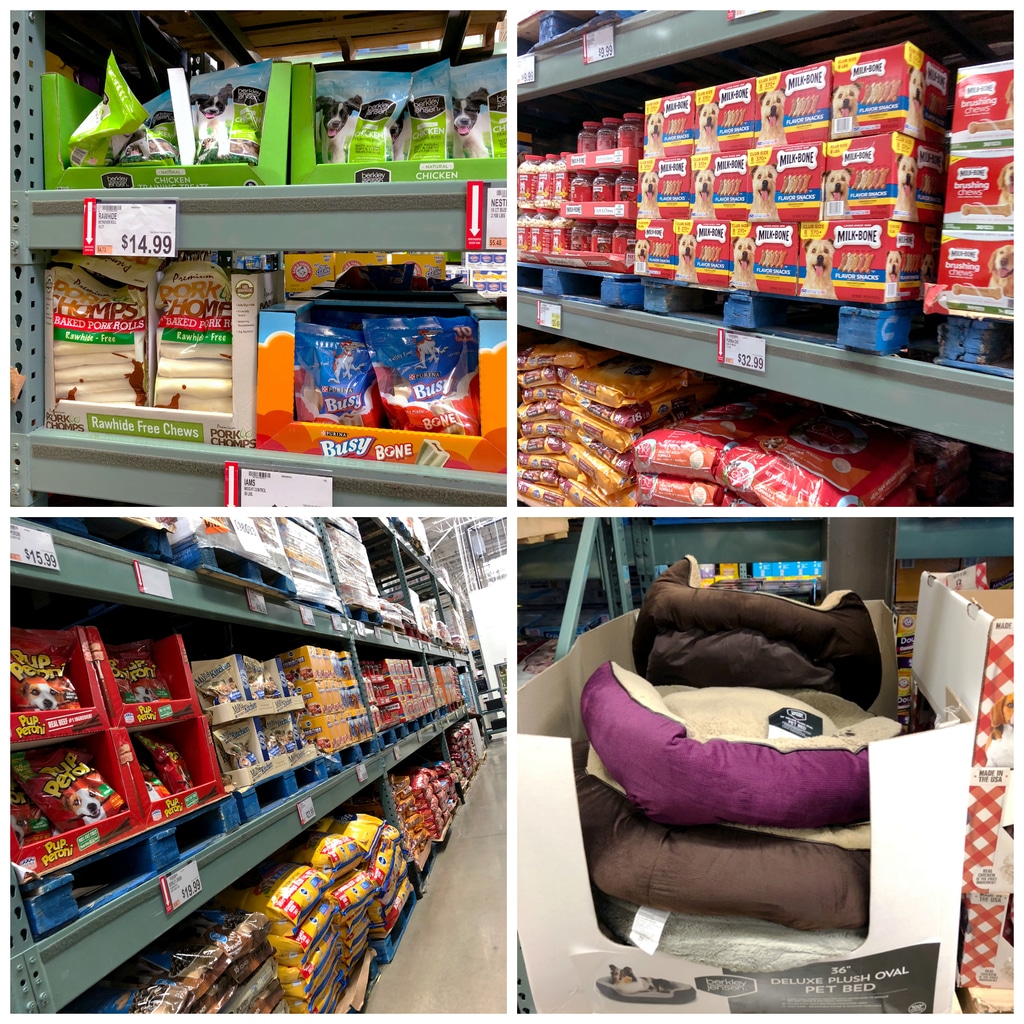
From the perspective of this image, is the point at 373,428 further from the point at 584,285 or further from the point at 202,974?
the point at 584,285

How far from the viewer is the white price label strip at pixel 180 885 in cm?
127

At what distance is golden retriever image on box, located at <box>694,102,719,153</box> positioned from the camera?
1896 millimetres

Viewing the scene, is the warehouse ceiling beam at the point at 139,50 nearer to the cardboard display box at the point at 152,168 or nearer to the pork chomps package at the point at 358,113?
the cardboard display box at the point at 152,168

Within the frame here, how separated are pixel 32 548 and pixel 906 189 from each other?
1.72 meters

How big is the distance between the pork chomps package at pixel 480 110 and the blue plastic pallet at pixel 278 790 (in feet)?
5.02

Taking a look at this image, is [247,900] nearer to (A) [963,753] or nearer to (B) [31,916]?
(B) [31,916]

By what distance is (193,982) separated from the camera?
1.37 m

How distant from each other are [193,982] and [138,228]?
59.9 inches

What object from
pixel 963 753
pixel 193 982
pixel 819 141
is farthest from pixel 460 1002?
pixel 819 141

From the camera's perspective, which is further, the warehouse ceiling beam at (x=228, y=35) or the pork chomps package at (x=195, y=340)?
the warehouse ceiling beam at (x=228, y=35)

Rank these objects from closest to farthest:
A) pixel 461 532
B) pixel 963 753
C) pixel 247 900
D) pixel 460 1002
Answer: pixel 963 753, pixel 247 900, pixel 460 1002, pixel 461 532

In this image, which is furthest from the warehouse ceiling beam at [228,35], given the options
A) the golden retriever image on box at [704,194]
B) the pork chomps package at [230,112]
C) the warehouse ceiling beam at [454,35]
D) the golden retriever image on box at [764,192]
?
the golden retriever image on box at [764,192]

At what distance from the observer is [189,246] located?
154 centimetres

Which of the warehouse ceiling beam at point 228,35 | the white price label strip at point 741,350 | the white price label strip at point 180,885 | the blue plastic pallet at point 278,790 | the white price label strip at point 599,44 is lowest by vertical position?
the blue plastic pallet at point 278,790
